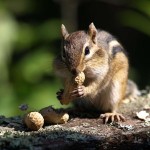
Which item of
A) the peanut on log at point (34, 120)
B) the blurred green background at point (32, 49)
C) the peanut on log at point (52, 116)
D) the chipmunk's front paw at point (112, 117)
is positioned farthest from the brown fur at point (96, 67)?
the blurred green background at point (32, 49)

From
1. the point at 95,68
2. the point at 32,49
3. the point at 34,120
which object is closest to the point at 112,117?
the point at 95,68

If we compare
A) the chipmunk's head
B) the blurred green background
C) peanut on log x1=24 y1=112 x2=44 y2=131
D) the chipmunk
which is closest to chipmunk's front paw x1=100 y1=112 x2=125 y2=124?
the chipmunk

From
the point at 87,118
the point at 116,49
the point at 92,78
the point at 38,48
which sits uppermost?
the point at 38,48

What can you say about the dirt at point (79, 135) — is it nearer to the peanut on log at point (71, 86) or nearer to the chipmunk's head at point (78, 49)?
the peanut on log at point (71, 86)

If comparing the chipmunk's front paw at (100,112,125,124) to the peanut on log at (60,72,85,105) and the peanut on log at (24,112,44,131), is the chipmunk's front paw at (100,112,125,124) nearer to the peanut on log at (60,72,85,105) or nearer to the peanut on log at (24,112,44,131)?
the peanut on log at (60,72,85,105)

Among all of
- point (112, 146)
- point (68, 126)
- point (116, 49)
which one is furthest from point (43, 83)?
point (112, 146)

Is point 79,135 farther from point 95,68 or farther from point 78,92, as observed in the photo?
point 95,68

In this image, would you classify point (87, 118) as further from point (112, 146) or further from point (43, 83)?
point (43, 83)
